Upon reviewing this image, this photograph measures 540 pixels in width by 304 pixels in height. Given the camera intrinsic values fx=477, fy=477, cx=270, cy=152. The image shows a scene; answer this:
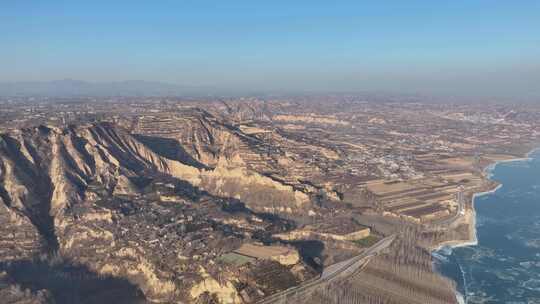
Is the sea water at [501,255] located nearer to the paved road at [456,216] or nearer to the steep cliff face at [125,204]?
the paved road at [456,216]

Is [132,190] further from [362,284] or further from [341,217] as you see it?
[362,284]

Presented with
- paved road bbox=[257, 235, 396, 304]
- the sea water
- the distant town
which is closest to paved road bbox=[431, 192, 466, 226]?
the distant town

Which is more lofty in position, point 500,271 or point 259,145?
point 259,145

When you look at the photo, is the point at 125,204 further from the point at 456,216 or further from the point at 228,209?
the point at 456,216

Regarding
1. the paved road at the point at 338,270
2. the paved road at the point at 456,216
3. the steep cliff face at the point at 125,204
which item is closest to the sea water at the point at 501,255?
the paved road at the point at 456,216

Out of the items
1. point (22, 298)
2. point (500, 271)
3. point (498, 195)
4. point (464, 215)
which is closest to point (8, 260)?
point (22, 298)

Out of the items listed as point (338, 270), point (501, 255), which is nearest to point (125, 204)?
point (338, 270)

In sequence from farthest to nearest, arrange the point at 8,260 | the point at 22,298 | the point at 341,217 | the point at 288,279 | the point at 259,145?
the point at 259,145 → the point at 341,217 → the point at 8,260 → the point at 288,279 → the point at 22,298

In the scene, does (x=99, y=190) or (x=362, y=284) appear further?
(x=99, y=190)
